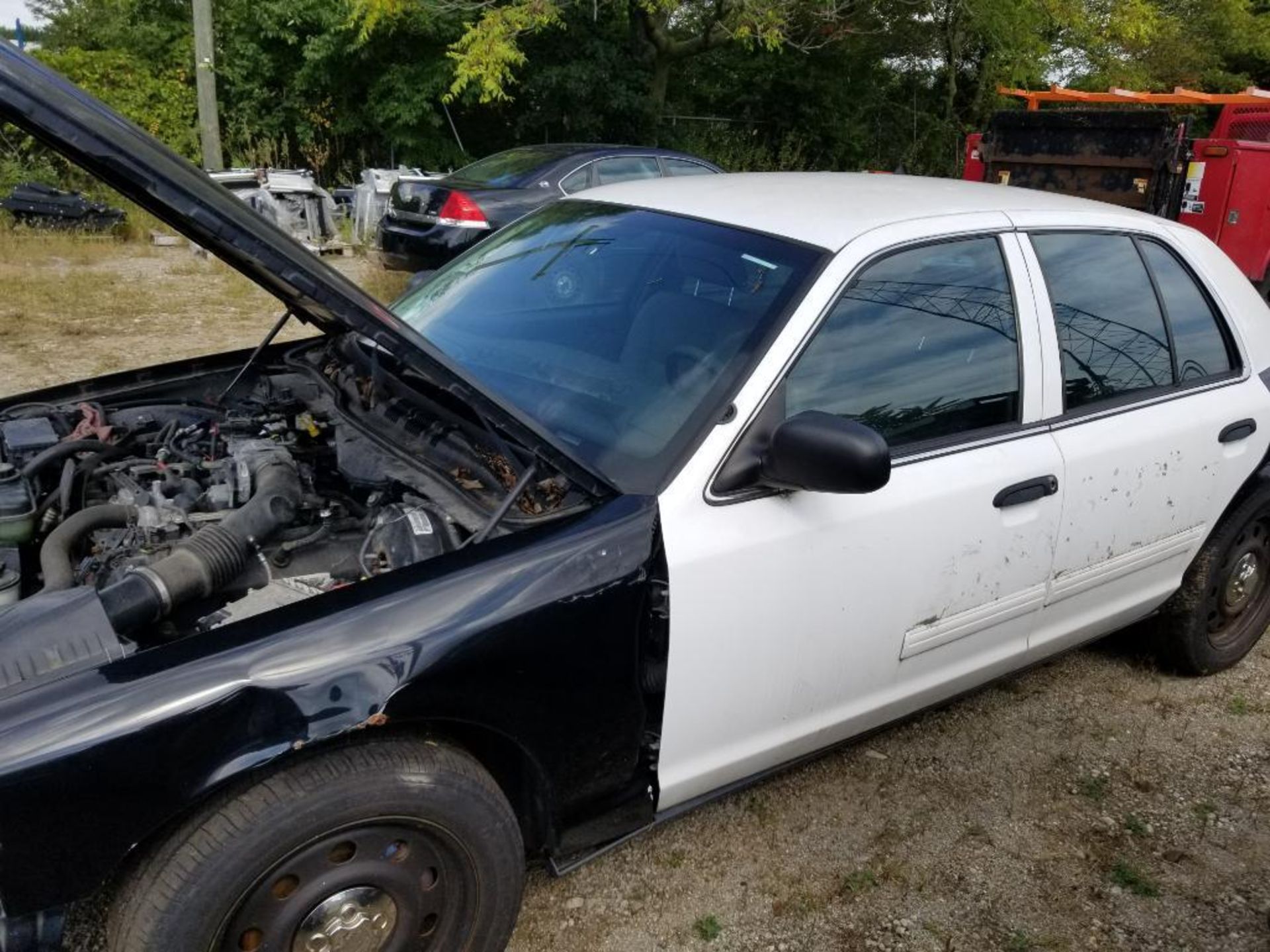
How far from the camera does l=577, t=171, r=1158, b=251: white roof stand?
2.62 m

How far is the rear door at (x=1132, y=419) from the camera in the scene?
9.39 feet

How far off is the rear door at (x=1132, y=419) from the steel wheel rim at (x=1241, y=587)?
302 mm

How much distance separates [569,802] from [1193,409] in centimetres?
224

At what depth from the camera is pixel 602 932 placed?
247cm

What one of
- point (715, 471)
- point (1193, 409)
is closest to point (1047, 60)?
point (1193, 409)

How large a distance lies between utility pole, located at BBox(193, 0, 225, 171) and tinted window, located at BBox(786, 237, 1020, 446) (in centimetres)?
1225

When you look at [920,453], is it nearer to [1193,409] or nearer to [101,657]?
[1193,409]

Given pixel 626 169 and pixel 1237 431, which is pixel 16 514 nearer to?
pixel 1237 431

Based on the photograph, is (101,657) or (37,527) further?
(37,527)

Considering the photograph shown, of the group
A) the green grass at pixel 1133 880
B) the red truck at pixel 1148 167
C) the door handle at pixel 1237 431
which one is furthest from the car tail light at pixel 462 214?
the green grass at pixel 1133 880

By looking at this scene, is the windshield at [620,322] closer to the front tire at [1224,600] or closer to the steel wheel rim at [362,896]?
the steel wheel rim at [362,896]

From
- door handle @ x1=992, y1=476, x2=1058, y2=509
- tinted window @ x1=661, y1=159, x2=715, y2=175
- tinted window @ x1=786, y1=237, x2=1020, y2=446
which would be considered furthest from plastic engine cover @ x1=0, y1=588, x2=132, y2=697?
tinted window @ x1=661, y1=159, x2=715, y2=175

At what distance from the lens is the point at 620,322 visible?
269 centimetres

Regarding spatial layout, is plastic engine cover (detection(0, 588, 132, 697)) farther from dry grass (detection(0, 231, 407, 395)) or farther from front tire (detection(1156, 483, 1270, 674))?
dry grass (detection(0, 231, 407, 395))
